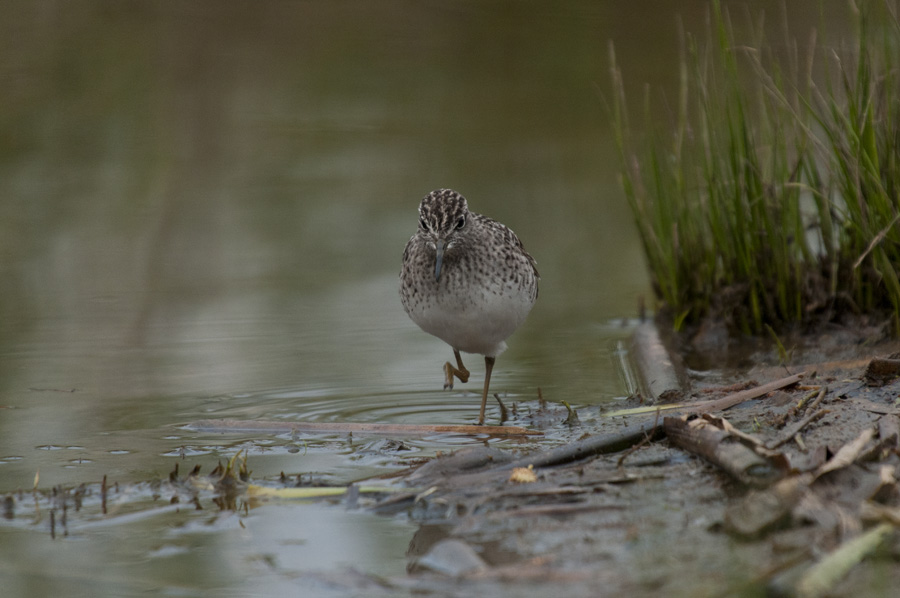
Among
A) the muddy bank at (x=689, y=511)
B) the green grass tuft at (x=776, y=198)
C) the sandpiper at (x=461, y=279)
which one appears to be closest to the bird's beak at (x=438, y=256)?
the sandpiper at (x=461, y=279)

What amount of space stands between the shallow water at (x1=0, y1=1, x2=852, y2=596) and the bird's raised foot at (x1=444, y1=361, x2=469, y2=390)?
0.14m

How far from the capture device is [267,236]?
37.4 feet

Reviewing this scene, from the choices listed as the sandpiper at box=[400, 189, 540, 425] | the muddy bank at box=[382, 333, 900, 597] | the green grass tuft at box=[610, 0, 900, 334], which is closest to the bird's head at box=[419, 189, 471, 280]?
the sandpiper at box=[400, 189, 540, 425]

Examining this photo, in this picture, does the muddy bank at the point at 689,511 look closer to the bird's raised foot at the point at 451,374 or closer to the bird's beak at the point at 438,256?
the bird's beak at the point at 438,256

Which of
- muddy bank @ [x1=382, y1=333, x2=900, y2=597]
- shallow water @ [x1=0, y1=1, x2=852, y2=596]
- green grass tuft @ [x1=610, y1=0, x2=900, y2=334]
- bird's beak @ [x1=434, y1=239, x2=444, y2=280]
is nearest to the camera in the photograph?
muddy bank @ [x1=382, y1=333, x2=900, y2=597]

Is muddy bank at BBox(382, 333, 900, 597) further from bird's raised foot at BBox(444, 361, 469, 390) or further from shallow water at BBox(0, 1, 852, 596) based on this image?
bird's raised foot at BBox(444, 361, 469, 390)

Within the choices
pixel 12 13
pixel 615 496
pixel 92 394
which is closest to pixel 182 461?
pixel 92 394

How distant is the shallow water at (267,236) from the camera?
213 inches

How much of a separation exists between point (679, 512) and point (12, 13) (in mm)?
14532

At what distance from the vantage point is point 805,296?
302 inches

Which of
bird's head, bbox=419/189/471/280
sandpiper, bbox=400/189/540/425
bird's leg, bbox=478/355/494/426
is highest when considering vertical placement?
bird's head, bbox=419/189/471/280

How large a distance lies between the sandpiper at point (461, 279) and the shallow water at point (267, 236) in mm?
616

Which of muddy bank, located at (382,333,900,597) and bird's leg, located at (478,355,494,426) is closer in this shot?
muddy bank, located at (382,333,900,597)

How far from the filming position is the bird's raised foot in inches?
275
